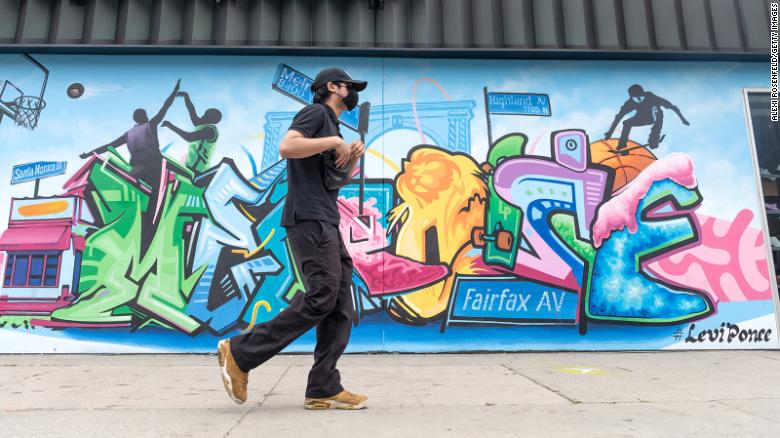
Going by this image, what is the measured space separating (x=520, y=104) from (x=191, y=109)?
10.00 ft

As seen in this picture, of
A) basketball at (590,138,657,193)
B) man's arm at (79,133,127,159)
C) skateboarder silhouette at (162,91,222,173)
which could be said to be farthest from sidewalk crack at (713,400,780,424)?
man's arm at (79,133,127,159)

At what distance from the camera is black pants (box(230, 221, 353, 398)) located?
279 centimetres

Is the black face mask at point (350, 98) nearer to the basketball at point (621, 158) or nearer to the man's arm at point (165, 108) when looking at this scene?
the man's arm at point (165, 108)

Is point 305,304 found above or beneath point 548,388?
above

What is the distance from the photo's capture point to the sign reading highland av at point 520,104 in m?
5.27

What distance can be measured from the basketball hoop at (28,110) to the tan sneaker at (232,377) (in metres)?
3.74

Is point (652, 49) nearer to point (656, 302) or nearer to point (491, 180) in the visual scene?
point (491, 180)

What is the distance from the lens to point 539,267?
16.5 ft

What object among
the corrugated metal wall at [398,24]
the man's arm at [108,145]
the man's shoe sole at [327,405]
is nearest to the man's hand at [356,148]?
the man's shoe sole at [327,405]

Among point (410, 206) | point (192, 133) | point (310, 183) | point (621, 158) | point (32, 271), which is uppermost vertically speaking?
point (192, 133)

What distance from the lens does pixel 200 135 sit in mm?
5156

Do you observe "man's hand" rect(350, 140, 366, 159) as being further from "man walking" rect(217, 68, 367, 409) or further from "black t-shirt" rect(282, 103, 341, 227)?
"black t-shirt" rect(282, 103, 341, 227)

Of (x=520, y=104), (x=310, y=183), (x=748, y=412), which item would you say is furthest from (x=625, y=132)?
(x=310, y=183)

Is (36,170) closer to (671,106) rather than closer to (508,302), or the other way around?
(508,302)
